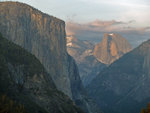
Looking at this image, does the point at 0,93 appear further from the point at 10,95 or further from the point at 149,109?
the point at 149,109

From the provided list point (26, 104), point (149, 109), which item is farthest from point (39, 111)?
point (149, 109)

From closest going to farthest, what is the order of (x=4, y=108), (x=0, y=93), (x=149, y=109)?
(x=149, y=109)
(x=4, y=108)
(x=0, y=93)

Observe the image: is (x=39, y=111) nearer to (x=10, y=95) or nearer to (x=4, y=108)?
(x=10, y=95)

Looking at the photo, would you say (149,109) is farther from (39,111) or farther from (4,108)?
(39,111)

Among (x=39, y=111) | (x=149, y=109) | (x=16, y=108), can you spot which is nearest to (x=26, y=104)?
(x=39, y=111)

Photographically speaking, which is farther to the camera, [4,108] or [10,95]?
[10,95]

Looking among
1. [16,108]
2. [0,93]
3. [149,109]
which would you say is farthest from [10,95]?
[149,109]

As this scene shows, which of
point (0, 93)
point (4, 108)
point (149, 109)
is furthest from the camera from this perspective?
point (0, 93)

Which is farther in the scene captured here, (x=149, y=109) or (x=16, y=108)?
(x=16, y=108)
